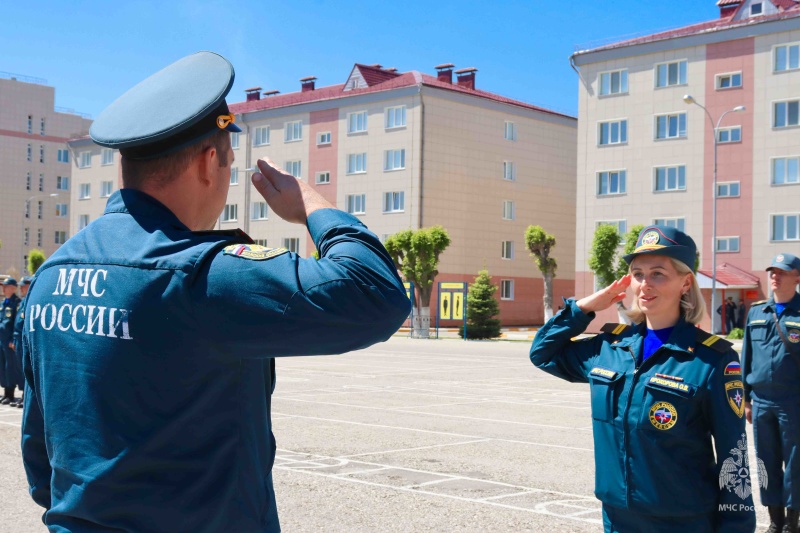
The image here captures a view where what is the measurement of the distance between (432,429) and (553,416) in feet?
8.64

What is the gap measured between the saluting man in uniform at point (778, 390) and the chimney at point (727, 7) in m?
46.4

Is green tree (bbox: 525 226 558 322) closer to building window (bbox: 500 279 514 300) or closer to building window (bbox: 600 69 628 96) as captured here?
building window (bbox: 600 69 628 96)

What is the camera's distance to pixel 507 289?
208 feet

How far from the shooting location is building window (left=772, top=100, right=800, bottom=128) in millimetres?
45281

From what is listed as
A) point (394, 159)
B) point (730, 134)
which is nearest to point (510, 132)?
point (394, 159)

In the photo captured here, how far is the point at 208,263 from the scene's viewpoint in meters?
2.01

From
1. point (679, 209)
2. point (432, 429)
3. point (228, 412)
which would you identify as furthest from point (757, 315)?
point (679, 209)

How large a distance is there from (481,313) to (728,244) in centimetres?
1252

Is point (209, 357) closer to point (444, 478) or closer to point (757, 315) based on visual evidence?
point (757, 315)

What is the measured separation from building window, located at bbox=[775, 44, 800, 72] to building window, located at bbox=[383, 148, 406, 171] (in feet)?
71.2

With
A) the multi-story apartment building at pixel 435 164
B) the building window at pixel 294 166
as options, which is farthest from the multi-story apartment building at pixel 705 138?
the building window at pixel 294 166

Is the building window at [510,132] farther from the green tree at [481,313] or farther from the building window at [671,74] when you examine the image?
the green tree at [481,313]

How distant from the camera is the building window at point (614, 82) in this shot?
167 ft

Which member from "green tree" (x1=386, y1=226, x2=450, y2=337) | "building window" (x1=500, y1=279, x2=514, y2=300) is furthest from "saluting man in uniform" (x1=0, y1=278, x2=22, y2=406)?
"building window" (x1=500, y1=279, x2=514, y2=300)
